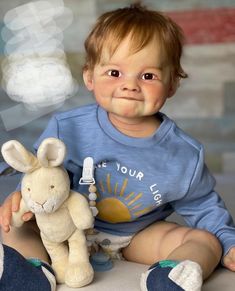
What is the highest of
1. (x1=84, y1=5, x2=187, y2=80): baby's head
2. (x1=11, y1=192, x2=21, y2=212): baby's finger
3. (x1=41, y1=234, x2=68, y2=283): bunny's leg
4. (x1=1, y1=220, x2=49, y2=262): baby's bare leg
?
(x1=84, y1=5, x2=187, y2=80): baby's head

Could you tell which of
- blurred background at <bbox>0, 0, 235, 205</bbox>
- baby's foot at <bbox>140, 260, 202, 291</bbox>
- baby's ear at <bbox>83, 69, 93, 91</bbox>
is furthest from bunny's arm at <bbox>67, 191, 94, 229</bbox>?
blurred background at <bbox>0, 0, 235, 205</bbox>

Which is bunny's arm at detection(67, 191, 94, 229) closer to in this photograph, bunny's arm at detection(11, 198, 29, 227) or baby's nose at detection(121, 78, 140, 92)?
bunny's arm at detection(11, 198, 29, 227)

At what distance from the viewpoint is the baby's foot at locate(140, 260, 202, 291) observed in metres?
0.82

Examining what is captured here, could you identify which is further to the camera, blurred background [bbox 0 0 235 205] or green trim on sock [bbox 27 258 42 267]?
blurred background [bbox 0 0 235 205]

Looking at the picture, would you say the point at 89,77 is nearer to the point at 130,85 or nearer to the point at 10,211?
the point at 130,85

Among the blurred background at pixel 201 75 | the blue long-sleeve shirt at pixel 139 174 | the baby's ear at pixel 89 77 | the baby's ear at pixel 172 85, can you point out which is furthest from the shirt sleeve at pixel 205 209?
the blurred background at pixel 201 75

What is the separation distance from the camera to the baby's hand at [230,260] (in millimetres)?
996

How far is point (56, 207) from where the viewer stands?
2.83ft

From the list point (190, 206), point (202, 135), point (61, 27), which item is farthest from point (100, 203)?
point (61, 27)

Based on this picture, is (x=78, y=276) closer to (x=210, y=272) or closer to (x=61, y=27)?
(x=210, y=272)

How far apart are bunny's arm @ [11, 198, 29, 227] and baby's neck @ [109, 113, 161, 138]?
8.4 inches

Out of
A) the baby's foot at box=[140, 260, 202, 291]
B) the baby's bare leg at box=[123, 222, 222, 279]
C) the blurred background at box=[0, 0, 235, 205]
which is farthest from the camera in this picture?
the blurred background at box=[0, 0, 235, 205]

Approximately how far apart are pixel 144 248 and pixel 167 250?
47 mm

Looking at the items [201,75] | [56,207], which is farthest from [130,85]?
[201,75]
